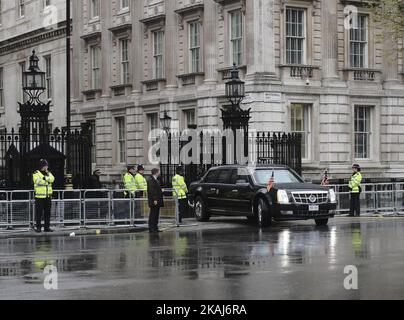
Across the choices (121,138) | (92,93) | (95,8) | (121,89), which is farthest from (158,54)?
(95,8)

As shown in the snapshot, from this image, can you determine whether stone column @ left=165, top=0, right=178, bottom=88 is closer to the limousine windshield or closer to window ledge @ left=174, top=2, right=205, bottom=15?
window ledge @ left=174, top=2, right=205, bottom=15

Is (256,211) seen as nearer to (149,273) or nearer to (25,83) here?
(25,83)

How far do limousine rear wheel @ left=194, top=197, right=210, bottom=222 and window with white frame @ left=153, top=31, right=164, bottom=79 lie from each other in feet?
58.1

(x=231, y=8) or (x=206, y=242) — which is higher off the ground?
(x=231, y=8)

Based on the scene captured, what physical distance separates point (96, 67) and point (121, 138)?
451 cm

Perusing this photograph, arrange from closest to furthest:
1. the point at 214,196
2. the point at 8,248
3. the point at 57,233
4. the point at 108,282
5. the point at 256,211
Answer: the point at 108,282
the point at 8,248
the point at 57,233
the point at 256,211
the point at 214,196

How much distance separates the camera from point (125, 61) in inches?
1896

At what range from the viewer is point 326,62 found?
40.1m

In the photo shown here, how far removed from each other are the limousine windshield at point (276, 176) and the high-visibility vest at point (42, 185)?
18.7 feet

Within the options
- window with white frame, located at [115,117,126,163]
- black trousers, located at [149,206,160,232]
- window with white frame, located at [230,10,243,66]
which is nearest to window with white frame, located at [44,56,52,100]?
window with white frame, located at [115,117,126,163]

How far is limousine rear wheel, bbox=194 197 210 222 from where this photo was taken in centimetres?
2820

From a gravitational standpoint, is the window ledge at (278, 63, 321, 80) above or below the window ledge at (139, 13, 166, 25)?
below
